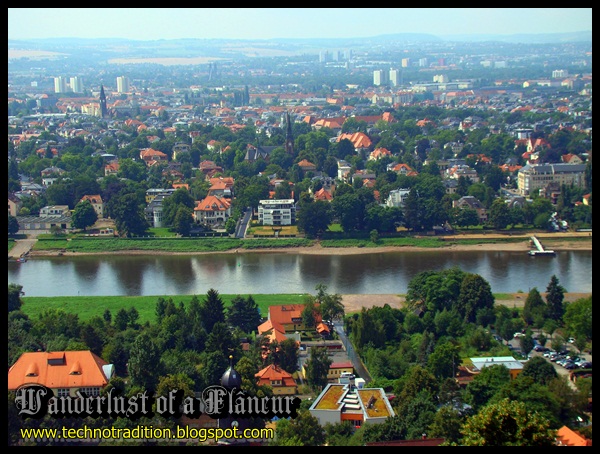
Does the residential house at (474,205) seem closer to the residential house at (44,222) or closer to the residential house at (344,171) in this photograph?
the residential house at (344,171)

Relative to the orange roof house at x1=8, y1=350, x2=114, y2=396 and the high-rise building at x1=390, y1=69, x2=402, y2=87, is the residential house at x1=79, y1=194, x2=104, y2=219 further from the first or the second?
the high-rise building at x1=390, y1=69, x2=402, y2=87

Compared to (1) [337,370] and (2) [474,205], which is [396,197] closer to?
(2) [474,205]

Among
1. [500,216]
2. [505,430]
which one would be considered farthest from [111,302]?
[505,430]

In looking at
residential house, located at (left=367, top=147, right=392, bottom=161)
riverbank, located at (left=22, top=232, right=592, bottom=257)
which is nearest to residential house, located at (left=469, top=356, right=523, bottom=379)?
riverbank, located at (left=22, top=232, right=592, bottom=257)

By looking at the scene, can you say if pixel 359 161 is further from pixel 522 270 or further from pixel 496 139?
pixel 522 270

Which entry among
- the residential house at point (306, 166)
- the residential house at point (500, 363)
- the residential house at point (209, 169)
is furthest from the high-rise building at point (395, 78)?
the residential house at point (500, 363)
